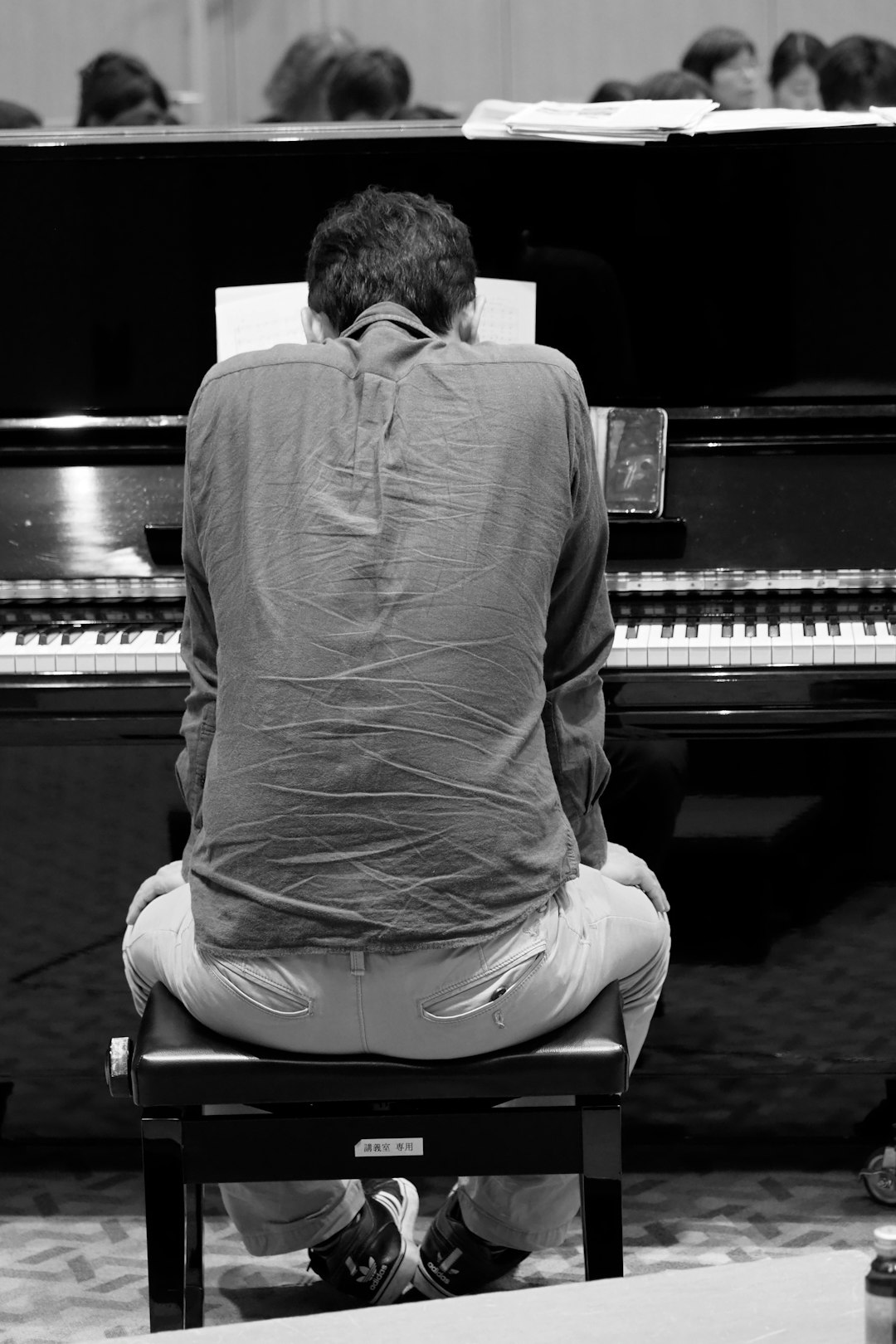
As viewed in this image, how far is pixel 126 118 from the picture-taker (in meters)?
5.35

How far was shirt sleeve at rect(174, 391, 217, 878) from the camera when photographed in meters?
1.74

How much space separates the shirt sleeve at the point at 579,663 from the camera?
1.75m

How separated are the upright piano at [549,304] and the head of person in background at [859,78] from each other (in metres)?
2.57

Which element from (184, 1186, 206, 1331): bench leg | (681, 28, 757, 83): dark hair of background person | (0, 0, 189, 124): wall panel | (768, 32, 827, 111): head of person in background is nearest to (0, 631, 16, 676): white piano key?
(184, 1186, 206, 1331): bench leg

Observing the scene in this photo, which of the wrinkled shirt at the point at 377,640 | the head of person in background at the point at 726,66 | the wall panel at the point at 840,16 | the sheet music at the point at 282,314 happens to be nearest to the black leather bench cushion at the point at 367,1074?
the wrinkled shirt at the point at 377,640

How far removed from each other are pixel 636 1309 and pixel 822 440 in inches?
65.5

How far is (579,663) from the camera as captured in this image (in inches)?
70.7

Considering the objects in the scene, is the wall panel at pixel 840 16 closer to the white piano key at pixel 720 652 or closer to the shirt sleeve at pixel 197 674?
the white piano key at pixel 720 652

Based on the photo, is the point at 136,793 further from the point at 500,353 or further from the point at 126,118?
the point at 126,118

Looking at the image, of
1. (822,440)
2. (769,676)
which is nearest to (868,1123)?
(769,676)

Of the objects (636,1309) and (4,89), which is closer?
(636,1309)

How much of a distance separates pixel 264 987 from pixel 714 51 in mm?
4874

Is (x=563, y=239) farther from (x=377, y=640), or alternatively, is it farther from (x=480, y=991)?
(x=480, y=991)

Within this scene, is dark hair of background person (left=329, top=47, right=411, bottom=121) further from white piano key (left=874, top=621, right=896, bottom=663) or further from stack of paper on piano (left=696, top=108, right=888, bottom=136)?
white piano key (left=874, top=621, right=896, bottom=663)
